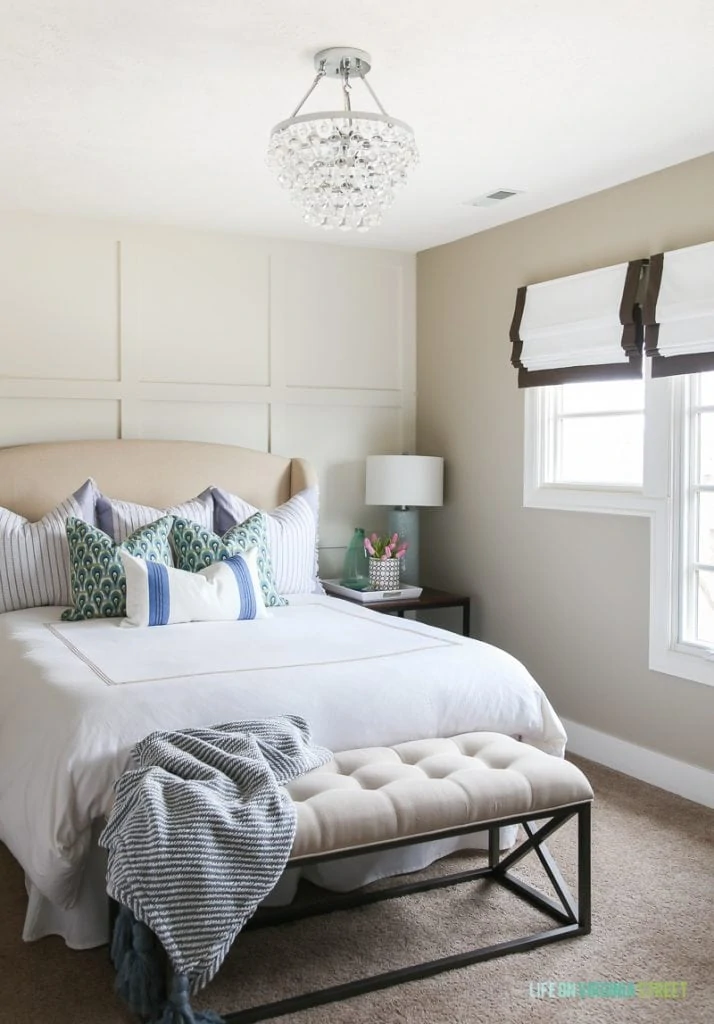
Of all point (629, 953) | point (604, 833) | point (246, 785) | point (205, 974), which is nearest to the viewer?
point (205, 974)

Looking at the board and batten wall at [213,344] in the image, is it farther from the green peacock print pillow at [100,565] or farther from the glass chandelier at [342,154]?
the glass chandelier at [342,154]

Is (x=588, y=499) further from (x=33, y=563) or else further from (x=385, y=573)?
(x=33, y=563)

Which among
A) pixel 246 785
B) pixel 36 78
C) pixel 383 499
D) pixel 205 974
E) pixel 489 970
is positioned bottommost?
pixel 489 970

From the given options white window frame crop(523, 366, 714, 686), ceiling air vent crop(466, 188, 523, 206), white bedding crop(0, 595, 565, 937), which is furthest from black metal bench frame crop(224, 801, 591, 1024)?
ceiling air vent crop(466, 188, 523, 206)

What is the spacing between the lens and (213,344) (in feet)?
15.9

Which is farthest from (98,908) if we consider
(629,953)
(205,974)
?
(629,953)

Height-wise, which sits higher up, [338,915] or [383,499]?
[383,499]

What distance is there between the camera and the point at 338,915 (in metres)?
2.79

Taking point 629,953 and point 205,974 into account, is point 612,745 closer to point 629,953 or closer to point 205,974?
point 629,953

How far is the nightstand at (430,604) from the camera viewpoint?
15.1 ft

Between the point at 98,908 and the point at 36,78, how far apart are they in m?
2.33

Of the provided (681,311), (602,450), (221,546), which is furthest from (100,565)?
(681,311)

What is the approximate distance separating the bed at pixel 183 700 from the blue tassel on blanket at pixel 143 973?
32 centimetres

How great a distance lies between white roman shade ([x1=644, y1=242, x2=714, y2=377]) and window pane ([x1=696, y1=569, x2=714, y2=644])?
30.2 inches
